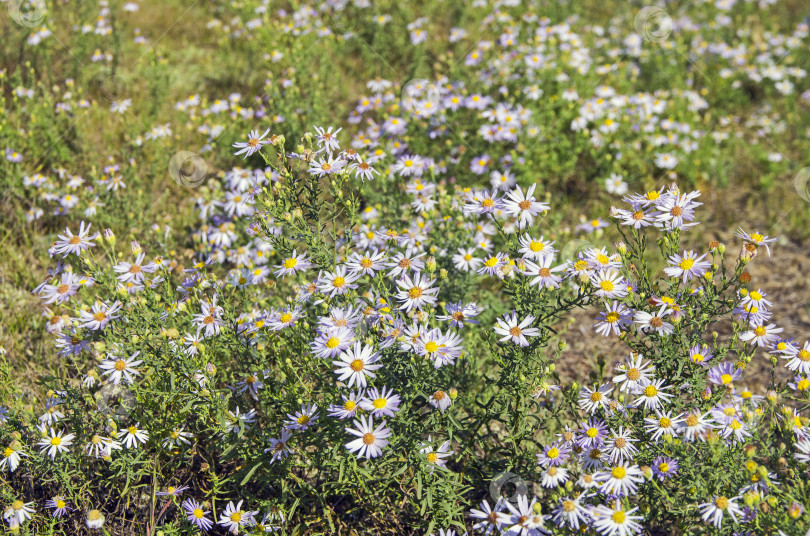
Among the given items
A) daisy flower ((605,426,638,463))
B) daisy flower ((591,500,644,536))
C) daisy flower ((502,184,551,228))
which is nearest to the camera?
daisy flower ((591,500,644,536))

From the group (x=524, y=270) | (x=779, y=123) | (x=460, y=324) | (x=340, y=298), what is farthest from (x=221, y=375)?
(x=779, y=123)

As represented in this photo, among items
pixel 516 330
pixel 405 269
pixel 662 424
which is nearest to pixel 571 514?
pixel 662 424

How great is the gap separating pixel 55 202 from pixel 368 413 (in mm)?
3668

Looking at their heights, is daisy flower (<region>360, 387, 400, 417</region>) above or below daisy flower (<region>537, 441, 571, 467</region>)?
above

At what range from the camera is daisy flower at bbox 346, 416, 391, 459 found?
88.9 inches

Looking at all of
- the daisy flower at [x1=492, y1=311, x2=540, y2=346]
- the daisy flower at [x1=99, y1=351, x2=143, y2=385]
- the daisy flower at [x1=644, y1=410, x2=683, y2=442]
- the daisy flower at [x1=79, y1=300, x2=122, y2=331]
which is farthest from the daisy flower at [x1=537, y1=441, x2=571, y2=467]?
the daisy flower at [x1=79, y1=300, x2=122, y2=331]

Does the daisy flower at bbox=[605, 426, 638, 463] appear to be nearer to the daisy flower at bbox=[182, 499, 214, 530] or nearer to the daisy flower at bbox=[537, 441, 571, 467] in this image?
the daisy flower at bbox=[537, 441, 571, 467]

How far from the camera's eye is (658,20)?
22.0ft

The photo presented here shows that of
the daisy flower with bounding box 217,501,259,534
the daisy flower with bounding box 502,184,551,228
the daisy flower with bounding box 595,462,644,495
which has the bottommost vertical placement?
the daisy flower with bounding box 217,501,259,534

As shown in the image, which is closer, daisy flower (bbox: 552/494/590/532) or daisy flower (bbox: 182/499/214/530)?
daisy flower (bbox: 552/494/590/532)

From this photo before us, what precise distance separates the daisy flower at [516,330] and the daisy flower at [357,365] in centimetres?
52

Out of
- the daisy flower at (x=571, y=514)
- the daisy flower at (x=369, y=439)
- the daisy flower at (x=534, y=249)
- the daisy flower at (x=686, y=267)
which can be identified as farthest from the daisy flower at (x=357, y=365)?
the daisy flower at (x=686, y=267)

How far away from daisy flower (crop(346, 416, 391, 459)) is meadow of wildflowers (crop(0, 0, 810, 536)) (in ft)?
0.05

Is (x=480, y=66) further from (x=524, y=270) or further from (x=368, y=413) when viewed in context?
(x=368, y=413)
